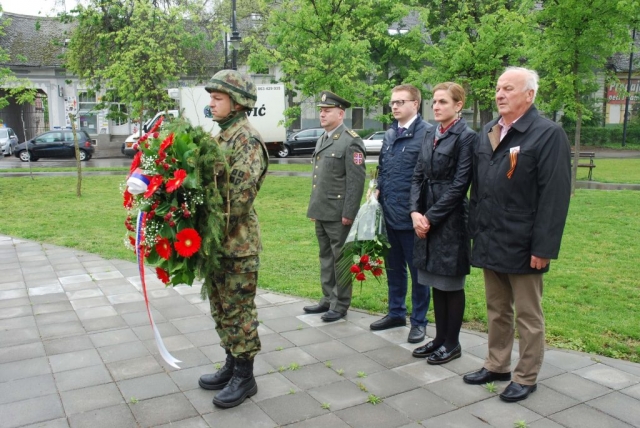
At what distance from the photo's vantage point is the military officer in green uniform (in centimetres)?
539

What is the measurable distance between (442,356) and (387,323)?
2.74ft

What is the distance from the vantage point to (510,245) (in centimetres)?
387

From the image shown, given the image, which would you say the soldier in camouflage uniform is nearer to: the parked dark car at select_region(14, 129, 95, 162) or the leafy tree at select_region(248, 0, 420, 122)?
the leafy tree at select_region(248, 0, 420, 122)

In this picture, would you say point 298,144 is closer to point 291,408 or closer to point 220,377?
point 220,377

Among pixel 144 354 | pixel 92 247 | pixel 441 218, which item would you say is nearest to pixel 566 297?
pixel 441 218

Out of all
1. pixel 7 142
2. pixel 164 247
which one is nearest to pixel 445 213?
pixel 164 247

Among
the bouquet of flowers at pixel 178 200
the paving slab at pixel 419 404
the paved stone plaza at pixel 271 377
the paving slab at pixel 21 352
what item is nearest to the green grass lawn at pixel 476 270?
the paved stone plaza at pixel 271 377

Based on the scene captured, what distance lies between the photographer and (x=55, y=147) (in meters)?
28.4

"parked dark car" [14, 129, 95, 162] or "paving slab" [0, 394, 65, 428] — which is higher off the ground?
"parked dark car" [14, 129, 95, 162]

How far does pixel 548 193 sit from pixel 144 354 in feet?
10.7

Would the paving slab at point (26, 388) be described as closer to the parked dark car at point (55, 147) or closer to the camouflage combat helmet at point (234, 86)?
the camouflage combat helmet at point (234, 86)

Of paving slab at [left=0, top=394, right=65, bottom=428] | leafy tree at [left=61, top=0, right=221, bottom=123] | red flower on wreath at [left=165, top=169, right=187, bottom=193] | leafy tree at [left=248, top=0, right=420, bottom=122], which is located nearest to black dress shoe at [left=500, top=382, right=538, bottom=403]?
red flower on wreath at [left=165, top=169, right=187, bottom=193]

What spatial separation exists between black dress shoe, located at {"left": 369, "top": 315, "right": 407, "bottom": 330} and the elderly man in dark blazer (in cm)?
138

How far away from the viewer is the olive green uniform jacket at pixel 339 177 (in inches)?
212
